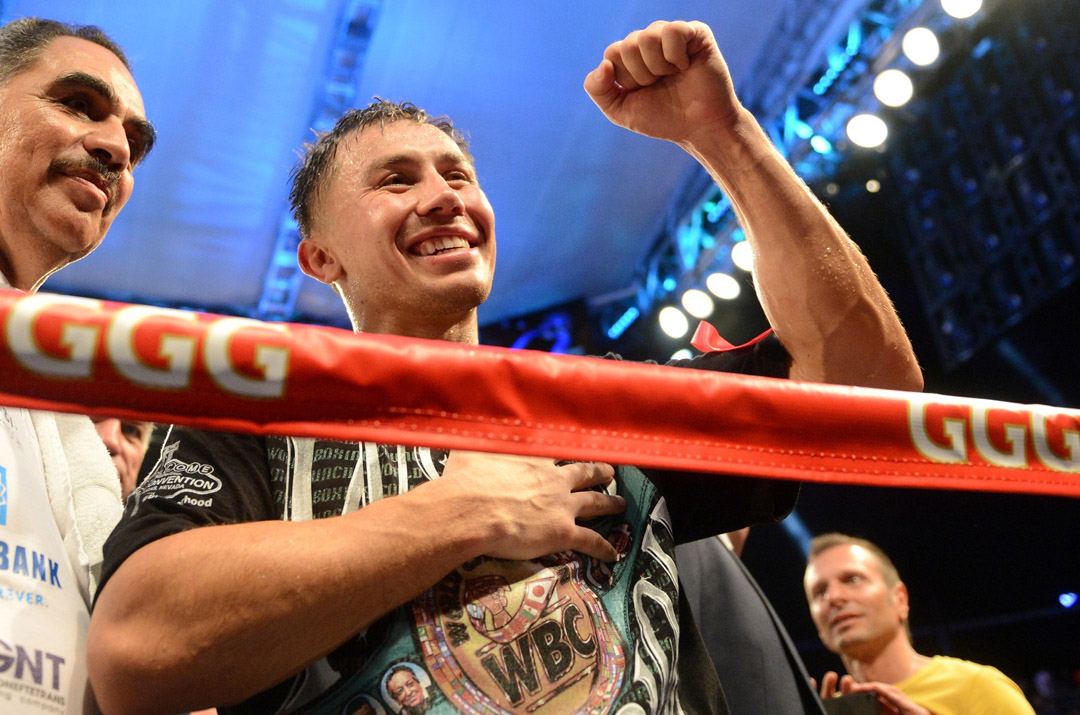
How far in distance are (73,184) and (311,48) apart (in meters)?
2.43

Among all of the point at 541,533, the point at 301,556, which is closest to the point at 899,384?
the point at 541,533

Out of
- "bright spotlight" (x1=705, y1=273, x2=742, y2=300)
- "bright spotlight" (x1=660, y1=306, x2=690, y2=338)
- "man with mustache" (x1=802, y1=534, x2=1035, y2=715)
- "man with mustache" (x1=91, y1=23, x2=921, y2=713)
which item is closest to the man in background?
"man with mustache" (x1=91, y1=23, x2=921, y2=713)

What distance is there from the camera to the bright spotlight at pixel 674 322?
472cm

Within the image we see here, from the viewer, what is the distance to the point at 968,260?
420 centimetres

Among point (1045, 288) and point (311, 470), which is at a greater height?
point (1045, 288)

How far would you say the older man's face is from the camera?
1.24 meters

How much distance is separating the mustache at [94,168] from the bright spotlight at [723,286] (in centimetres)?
347

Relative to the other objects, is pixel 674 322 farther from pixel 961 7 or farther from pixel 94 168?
pixel 94 168

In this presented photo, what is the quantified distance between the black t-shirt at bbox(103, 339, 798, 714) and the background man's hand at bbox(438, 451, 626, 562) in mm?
27

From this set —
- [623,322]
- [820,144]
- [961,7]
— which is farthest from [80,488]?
[623,322]

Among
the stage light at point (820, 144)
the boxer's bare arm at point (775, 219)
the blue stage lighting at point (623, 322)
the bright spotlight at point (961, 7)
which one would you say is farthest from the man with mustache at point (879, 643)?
the blue stage lighting at point (623, 322)

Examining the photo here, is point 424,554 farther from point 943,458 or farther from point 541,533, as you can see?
point 943,458

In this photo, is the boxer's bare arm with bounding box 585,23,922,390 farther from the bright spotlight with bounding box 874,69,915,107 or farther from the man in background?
the bright spotlight with bounding box 874,69,915,107

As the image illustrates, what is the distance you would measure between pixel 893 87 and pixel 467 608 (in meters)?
3.35
